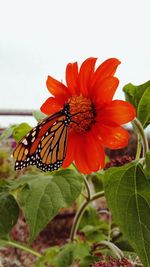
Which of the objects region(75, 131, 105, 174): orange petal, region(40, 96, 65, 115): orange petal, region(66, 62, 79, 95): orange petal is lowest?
region(75, 131, 105, 174): orange petal

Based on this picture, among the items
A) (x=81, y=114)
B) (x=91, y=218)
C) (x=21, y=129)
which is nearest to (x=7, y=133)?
(x=21, y=129)

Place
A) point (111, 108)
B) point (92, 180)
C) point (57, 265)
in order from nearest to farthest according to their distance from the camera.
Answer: point (111, 108)
point (57, 265)
point (92, 180)

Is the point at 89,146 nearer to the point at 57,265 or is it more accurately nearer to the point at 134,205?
the point at 134,205

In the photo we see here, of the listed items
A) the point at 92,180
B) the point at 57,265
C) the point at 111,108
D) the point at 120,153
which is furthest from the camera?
the point at 120,153

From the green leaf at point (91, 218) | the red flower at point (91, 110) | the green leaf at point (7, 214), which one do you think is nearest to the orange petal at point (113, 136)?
the red flower at point (91, 110)

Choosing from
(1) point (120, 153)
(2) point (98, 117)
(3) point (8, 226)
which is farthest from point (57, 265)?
(1) point (120, 153)

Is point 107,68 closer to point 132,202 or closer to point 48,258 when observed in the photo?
point 132,202

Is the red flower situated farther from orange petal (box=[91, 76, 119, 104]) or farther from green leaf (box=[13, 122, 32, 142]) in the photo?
green leaf (box=[13, 122, 32, 142])

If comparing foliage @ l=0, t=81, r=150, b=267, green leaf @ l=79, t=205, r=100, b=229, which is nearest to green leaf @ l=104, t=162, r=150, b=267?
foliage @ l=0, t=81, r=150, b=267
